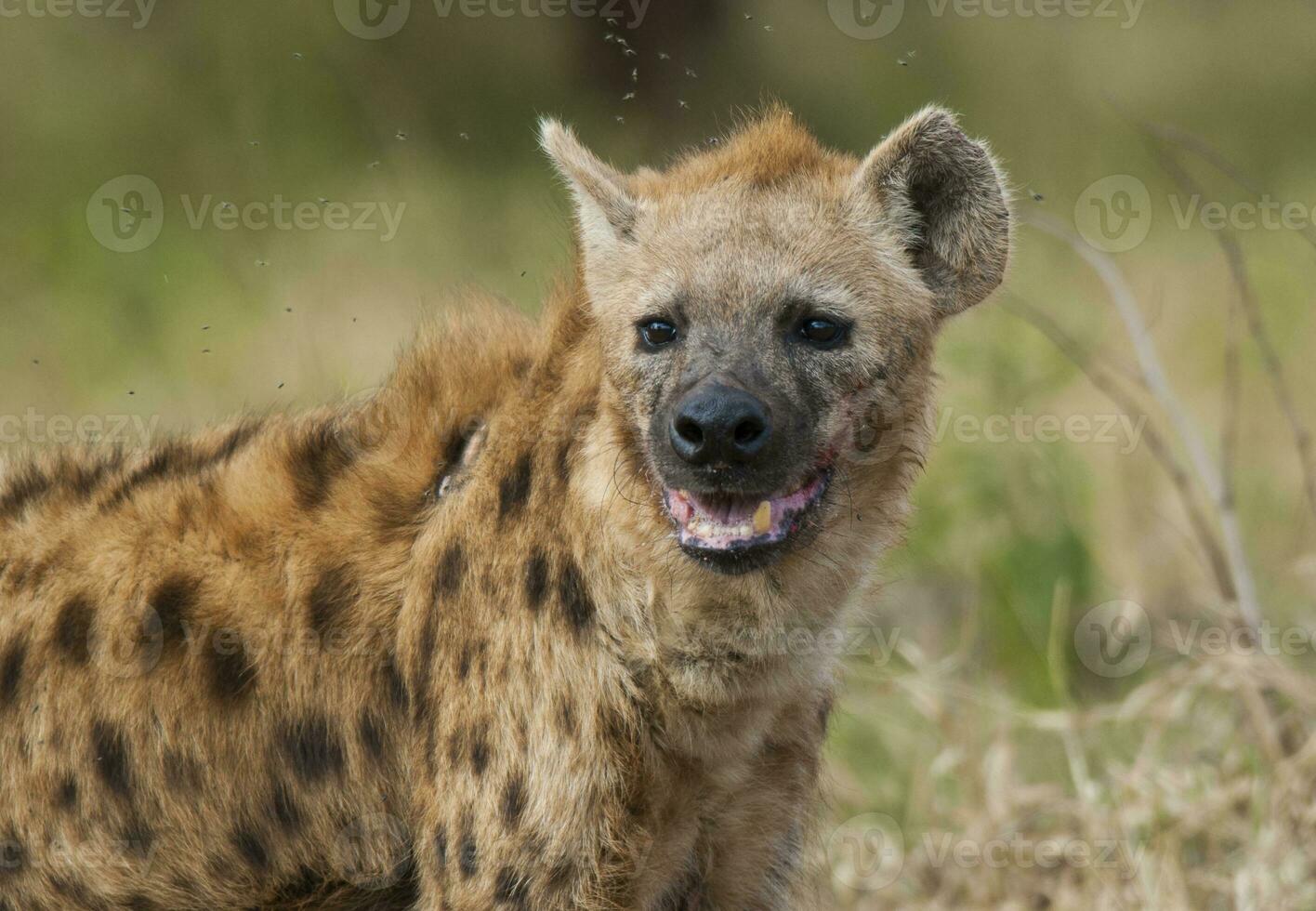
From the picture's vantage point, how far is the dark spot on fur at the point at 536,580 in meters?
3.38

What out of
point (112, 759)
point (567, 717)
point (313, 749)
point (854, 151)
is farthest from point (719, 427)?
point (854, 151)

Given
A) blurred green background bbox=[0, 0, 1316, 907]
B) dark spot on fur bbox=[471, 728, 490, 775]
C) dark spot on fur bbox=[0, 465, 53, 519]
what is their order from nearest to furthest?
1. dark spot on fur bbox=[471, 728, 490, 775]
2. dark spot on fur bbox=[0, 465, 53, 519]
3. blurred green background bbox=[0, 0, 1316, 907]

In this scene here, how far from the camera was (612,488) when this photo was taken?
3.38 m

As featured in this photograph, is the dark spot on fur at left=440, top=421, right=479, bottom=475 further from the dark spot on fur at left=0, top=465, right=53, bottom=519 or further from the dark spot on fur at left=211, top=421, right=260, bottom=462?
the dark spot on fur at left=0, top=465, right=53, bottom=519

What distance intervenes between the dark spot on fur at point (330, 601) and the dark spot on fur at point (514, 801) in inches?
22.2

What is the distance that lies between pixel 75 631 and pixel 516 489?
99cm

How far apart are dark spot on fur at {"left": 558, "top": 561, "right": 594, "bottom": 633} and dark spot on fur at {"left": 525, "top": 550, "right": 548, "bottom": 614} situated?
0.03 m

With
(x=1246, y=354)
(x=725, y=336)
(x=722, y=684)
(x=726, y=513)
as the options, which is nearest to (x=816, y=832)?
(x=722, y=684)

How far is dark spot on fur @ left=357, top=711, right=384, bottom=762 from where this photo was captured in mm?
3508

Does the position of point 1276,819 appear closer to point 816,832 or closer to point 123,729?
point 816,832

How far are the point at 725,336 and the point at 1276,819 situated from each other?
2354mm

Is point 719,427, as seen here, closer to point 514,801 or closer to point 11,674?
point 514,801

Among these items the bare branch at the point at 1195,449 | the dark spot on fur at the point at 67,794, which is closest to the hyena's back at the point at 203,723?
the dark spot on fur at the point at 67,794

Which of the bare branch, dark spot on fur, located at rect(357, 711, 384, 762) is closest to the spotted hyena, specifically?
dark spot on fur, located at rect(357, 711, 384, 762)
